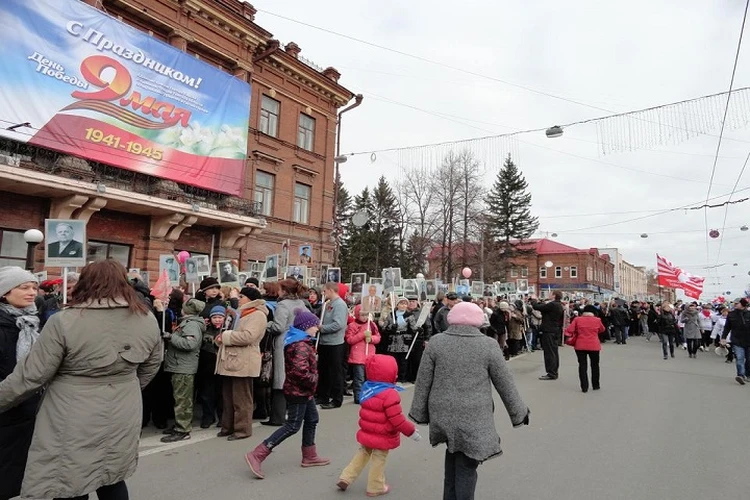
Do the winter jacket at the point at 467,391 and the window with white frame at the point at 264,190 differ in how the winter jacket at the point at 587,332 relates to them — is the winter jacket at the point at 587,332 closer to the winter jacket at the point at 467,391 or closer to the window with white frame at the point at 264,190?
the winter jacket at the point at 467,391

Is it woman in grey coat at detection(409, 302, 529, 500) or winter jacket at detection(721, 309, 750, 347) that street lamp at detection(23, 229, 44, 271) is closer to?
woman in grey coat at detection(409, 302, 529, 500)

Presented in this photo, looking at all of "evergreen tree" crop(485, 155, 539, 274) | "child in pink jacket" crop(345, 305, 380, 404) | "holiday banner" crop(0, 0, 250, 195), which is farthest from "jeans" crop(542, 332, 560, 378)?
"evergreen tree" crop(485, 155, 539, 274)

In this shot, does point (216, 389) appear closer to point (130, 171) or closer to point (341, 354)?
point (341, 354)

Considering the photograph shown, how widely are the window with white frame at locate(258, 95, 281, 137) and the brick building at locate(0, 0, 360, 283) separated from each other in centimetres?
5

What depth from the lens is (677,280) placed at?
87.9 feet

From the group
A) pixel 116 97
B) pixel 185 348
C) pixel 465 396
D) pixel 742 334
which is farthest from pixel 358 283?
pixel 465 396

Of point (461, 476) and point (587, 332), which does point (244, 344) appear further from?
point (587, 332)

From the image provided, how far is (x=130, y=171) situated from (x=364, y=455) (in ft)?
47.5

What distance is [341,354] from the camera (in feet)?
25.6

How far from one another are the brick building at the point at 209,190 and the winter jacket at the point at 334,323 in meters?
9.96

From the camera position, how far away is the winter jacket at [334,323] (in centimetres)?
739

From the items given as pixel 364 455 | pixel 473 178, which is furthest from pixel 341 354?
pixel 473 178

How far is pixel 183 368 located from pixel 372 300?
4290 mm

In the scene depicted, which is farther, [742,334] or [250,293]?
[742,334]
